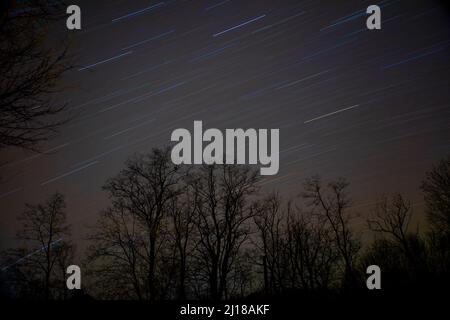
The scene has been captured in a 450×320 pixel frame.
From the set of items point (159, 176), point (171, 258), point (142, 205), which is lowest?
point (171, 258)

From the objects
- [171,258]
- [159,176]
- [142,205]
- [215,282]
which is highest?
[159,176]

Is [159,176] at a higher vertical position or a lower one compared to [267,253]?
higher

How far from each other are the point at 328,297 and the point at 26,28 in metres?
6.21

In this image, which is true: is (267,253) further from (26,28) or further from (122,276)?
(26,28)

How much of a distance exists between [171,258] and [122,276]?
2.78m
